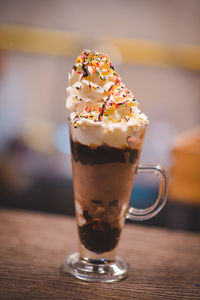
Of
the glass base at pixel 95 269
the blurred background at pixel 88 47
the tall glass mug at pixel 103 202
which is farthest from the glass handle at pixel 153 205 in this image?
the blurred background at pixel 88 47

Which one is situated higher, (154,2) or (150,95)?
(154,2)

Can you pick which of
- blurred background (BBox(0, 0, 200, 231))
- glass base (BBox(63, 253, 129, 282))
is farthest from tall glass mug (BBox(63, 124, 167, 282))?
blurred background (BBox(0, 0, 200, 231))

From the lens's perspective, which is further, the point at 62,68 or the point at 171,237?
the point at 62,68

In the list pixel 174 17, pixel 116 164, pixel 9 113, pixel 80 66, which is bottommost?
pixel 9 113

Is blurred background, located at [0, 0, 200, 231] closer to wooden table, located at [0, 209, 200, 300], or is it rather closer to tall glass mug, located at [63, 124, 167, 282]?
wooden table, located at [0, 209, 200, 300]

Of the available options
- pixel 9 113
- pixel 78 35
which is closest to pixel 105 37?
pixel 78 35

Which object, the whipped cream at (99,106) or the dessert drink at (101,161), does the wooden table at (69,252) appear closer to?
the dessert drink at (101,161)

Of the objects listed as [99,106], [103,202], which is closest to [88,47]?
[99,106]

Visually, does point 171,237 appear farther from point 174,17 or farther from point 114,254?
point 174,17
